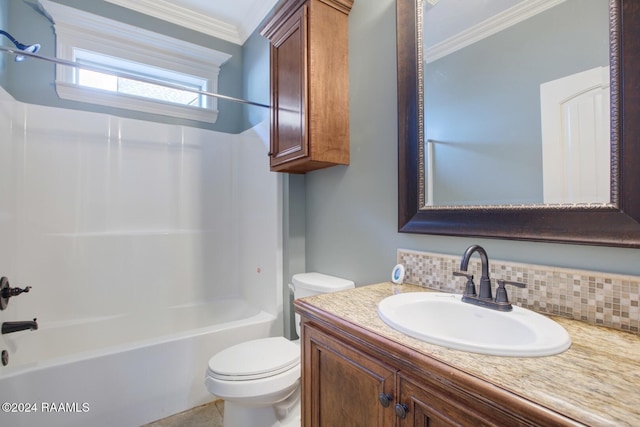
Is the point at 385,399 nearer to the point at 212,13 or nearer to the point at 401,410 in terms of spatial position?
the point at 401,410

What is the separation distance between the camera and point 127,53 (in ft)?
7.52

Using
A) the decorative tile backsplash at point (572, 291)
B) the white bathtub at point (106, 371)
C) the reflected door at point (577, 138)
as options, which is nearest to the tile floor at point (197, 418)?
the white bathtub at point (106, 371)

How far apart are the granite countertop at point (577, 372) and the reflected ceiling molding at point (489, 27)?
967mm

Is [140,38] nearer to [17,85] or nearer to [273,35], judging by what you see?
[17,85]

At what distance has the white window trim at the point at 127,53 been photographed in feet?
6.75

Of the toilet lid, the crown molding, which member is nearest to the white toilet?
the toilet lid

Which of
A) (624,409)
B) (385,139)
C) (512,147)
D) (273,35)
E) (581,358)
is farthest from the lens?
(273,35)

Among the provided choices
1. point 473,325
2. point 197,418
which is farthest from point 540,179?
point 197,418

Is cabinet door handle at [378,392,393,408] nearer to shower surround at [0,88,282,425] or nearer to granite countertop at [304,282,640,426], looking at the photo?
granite countertop at [304,282,640,426]

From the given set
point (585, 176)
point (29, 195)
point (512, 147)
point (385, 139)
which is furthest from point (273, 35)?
point (29, 195)

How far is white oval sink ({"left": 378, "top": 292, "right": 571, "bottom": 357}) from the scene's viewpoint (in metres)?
0.61

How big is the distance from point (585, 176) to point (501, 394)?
70 centimetres

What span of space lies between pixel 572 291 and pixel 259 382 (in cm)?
121

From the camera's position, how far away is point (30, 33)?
1970mm
